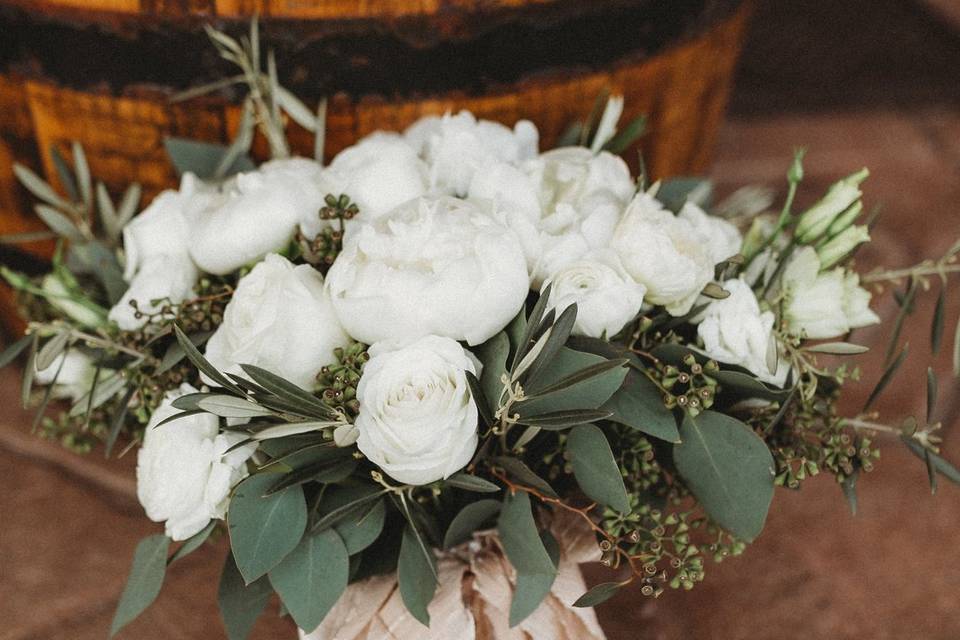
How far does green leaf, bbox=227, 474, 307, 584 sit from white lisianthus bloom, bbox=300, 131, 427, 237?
204 mm

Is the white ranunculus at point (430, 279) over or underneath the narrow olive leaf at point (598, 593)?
over

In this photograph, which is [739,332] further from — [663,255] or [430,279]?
[430,279]

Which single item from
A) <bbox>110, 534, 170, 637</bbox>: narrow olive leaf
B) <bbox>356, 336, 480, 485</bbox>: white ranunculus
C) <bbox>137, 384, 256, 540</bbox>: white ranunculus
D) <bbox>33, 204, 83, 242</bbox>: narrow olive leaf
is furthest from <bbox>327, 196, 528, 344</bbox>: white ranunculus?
<bbox>33, 204, 83, 242</bbox>: narrow olive leaf

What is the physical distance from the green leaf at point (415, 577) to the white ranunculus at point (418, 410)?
75mm

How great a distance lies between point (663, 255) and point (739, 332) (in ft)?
0.26

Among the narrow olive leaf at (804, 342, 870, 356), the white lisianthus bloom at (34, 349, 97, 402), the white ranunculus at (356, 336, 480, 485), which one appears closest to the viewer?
the white ranunculus at (356, 336, 480, 485)

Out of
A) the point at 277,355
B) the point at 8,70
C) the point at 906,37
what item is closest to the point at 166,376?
the point at 277,355

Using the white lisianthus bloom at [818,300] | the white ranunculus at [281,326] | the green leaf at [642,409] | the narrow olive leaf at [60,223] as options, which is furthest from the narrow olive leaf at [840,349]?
the narrow olive leaf at [60,223]

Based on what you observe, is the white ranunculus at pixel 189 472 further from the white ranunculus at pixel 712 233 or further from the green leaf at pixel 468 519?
the white ranunculus at pixel 712 233

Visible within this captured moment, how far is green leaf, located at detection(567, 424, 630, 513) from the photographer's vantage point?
A: 1.97 ft

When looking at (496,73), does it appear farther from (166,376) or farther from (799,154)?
(166,376)

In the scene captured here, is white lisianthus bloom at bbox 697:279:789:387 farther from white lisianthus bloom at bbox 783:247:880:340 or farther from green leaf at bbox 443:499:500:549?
green leaf at bbox 443:499:500:549

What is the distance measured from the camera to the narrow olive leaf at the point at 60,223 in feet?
2.82

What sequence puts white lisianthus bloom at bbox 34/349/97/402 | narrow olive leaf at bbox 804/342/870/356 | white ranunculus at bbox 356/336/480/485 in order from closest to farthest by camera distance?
white ranunculus at bbox 356/336/480/485, narrow olive leaf at bbox 804/342/870/356, white lisianthus bloom at bbox 34/349/97/402
